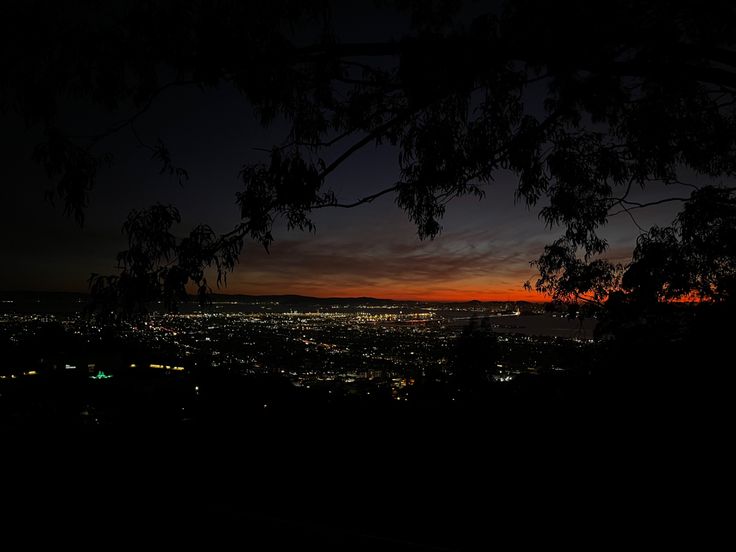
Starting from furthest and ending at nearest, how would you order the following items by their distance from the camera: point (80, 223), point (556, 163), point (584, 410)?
point (556, 163)
point (584, 410)
point (80, 223)

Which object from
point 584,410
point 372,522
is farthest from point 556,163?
point 372,522

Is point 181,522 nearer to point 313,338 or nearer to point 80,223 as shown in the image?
point 80,223

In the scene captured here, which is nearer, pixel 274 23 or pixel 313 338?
pixel 274 23

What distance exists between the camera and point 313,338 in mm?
38531

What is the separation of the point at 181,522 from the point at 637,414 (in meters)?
3.13

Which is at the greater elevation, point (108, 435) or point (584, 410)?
point (584, 410)

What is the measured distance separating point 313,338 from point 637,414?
36.4 metres

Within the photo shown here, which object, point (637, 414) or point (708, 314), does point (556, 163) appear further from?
point (637, 414)

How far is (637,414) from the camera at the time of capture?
312cm

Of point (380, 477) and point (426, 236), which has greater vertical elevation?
point (426, 236)

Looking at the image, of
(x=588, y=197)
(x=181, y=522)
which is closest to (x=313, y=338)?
(x=588, y=197)

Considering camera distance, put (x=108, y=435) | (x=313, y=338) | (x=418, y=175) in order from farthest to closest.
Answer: (x=313, y=338) → (x=418, y=175) → (x=108, y=435)

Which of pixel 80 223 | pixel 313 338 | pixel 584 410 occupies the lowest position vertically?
pixel 313 338

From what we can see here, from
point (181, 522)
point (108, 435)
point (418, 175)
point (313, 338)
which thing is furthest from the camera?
point (313, 338)
